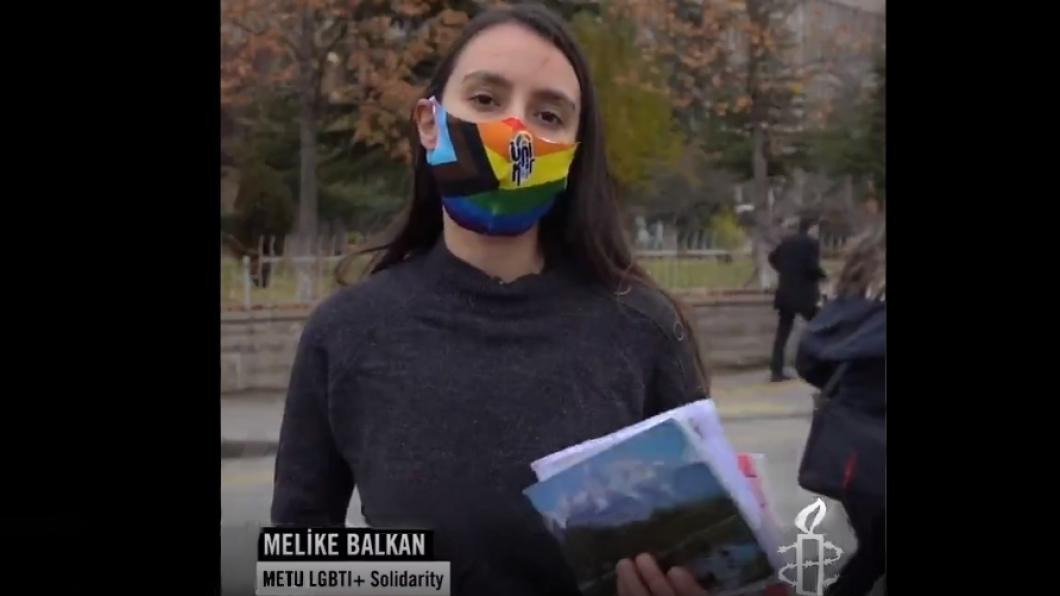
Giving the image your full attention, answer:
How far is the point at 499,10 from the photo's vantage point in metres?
3.20

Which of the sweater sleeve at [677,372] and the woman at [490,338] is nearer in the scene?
the woman at [490,338]

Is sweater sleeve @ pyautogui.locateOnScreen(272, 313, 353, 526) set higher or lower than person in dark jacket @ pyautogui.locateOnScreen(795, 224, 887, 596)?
lower

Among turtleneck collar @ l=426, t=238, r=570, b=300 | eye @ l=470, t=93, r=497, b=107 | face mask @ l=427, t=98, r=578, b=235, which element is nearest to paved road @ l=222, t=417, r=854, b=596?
turtleneck collar @ l=426, t=238, r=570, b=300

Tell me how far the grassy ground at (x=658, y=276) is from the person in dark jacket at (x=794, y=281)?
5cm

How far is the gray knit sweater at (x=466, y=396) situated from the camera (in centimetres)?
322

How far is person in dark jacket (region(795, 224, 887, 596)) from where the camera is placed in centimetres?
330

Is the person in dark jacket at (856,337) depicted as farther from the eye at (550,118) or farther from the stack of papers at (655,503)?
the eye at (550,118)

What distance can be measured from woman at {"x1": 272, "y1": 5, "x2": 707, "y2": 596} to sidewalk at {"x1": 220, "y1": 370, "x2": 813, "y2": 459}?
0.05 m

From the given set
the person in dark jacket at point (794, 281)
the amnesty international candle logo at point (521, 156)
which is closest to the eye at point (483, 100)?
the amnesty international candle logo at point (521, 156)

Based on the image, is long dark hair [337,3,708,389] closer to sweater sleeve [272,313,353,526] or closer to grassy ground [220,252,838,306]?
grassy ground [220,252,838,306]
